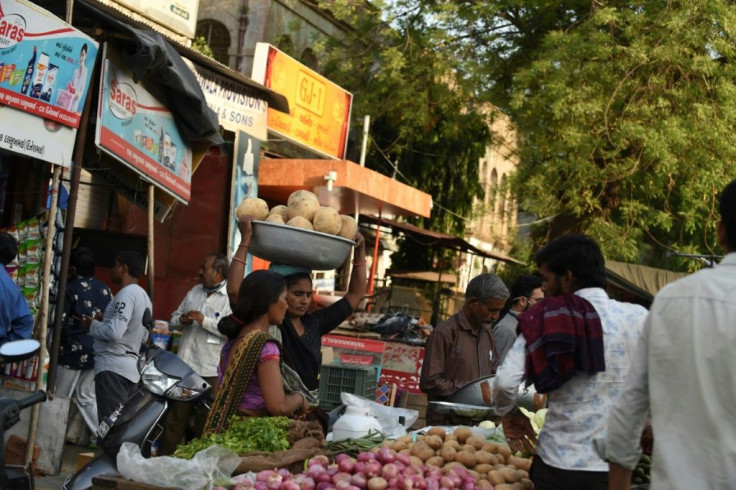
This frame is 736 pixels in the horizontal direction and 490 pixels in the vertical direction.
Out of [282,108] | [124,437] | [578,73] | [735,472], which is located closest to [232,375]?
[124,437]

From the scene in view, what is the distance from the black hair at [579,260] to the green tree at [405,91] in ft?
52.1

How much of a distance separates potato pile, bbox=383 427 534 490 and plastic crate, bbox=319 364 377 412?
1788 mm

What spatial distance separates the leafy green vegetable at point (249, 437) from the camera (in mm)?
4816

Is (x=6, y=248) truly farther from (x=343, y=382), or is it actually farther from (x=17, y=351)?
(x=17, y=351)

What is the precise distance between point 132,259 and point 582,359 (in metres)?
5.72

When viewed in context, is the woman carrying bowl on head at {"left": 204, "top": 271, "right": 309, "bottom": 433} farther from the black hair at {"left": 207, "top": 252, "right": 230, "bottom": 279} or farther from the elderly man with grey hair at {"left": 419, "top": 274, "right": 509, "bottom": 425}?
the black hair at {"left": 207, "top": 252, "right": 230, "bottom": 279}

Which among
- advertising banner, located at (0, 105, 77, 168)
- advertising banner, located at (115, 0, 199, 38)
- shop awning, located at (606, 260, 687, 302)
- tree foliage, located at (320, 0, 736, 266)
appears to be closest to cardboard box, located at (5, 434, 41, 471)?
advertising banner, located at (0, 105, 77, 168)

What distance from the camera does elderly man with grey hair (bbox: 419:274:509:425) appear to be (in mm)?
6684

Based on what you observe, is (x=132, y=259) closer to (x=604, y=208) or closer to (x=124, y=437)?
(x=124, y=437)

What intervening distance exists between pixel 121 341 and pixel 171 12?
6144mm

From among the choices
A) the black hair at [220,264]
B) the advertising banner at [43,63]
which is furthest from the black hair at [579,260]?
the black hair at [220,264]

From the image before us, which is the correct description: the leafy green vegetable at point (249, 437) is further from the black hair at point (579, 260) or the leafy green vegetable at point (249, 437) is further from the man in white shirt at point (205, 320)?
the man in white shirt at point (205, 320)

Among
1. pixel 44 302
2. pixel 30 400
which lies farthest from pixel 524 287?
pixel 30 400

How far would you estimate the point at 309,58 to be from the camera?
78.2 feet
